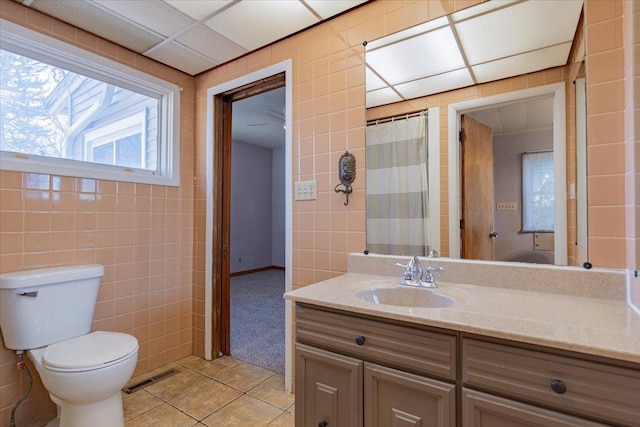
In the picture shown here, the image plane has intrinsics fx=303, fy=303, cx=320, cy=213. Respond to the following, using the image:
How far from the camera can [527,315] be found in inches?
36.2

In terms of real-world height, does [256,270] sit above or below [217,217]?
below

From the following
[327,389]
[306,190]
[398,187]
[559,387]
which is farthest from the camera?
→ [306,190]

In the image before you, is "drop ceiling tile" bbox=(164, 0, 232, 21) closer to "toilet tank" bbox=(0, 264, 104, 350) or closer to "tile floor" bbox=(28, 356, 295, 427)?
"toilet tank" bbox=(0, 264, 104, 350)

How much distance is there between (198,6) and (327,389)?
1.95 m

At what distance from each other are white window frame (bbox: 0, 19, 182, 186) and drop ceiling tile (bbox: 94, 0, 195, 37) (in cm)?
41

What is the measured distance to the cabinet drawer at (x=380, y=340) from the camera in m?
0.91

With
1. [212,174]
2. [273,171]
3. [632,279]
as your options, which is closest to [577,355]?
[632,279]

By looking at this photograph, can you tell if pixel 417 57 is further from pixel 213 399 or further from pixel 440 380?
pixel 213 399

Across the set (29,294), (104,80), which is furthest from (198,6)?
(29,294)

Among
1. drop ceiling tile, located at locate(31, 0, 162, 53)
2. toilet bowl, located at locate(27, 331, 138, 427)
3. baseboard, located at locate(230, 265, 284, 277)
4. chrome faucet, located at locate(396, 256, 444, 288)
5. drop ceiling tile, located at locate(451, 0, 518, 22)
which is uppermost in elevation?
drop ceiling tile, located at locate(31, 0, 162, 53)

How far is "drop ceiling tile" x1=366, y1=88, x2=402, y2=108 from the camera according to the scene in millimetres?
1613

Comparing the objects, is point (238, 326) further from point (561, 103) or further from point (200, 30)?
point (561, 103)

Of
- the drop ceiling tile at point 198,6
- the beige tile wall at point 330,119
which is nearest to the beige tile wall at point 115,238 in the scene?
the drop ceiling tile at point 198,6

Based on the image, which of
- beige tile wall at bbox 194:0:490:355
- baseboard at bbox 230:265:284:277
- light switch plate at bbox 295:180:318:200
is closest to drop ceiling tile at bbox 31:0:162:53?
beige tile wall at bbox 194:0:490:355
